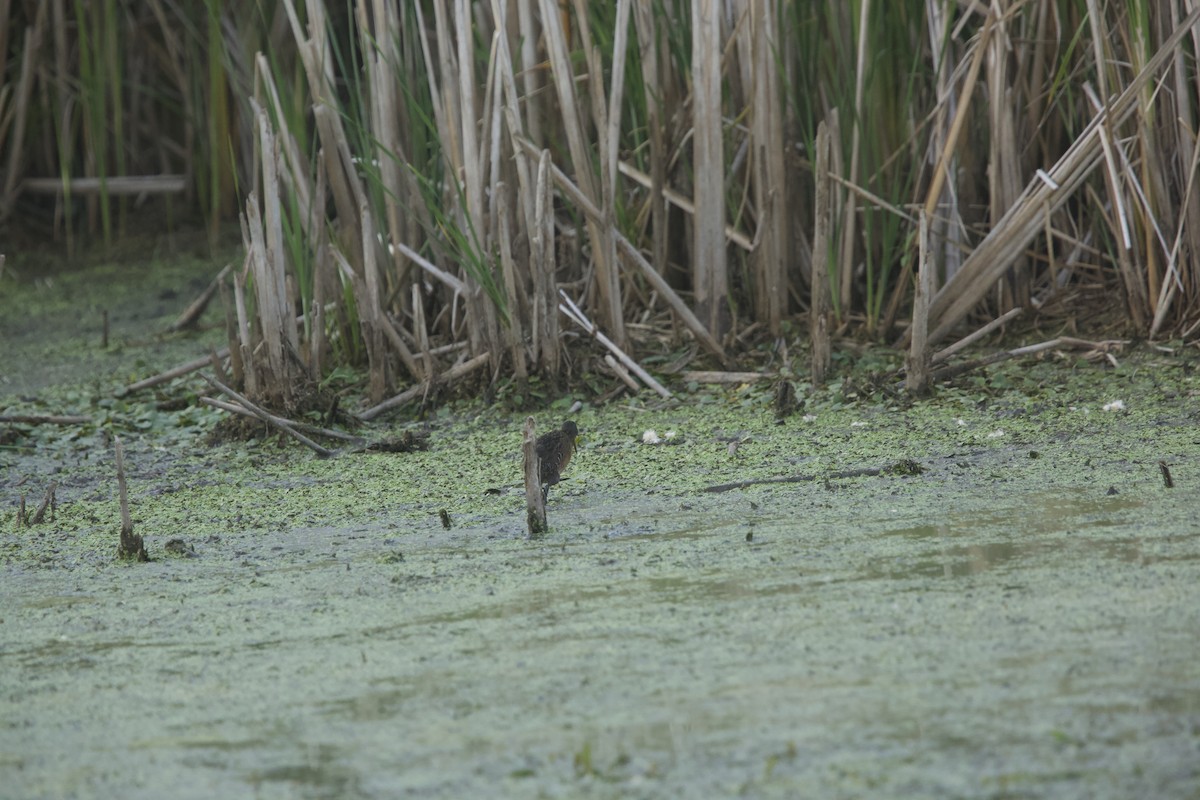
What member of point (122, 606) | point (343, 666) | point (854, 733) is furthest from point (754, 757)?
point (122, 606)

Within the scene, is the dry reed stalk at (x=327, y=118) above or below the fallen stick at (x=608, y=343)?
above

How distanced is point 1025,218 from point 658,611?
5.70 ft

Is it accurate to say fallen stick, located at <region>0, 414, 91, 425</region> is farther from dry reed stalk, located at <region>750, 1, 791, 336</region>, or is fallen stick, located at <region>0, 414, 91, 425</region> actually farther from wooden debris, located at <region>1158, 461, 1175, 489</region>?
wooden debris, located at <region>1158, 461, 1175, 489</region>

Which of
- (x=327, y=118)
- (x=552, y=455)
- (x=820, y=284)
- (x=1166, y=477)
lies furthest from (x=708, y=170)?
(x=1166, y=477)

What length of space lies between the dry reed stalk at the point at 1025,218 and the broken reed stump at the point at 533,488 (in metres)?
1.28

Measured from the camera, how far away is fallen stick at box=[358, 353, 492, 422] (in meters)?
3.51

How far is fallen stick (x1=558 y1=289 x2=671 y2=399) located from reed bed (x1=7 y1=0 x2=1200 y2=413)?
0.04 feet

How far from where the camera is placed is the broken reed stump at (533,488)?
2.36 metres

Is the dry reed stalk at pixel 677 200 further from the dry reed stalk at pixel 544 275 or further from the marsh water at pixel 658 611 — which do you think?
the marsh water at pixel 658 611

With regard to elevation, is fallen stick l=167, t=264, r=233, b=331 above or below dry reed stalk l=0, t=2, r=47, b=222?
below

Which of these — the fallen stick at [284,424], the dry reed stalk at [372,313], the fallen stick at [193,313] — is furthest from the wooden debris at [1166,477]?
the fallen stick at [193,313]

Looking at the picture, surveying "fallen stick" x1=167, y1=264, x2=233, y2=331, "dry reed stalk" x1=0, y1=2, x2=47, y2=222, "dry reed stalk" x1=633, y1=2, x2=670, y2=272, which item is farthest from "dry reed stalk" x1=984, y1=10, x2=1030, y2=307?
"dry reed stalk" x1=0, y1=2, x2=47, y2=222

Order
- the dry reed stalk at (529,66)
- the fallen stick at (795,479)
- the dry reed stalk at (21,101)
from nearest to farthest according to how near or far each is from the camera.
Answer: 1. the fallen stick at (795,479)
2. the dry reed stalk at (529,66)
3. the dry reed stalk at (21,101)

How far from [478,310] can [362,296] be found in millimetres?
277
